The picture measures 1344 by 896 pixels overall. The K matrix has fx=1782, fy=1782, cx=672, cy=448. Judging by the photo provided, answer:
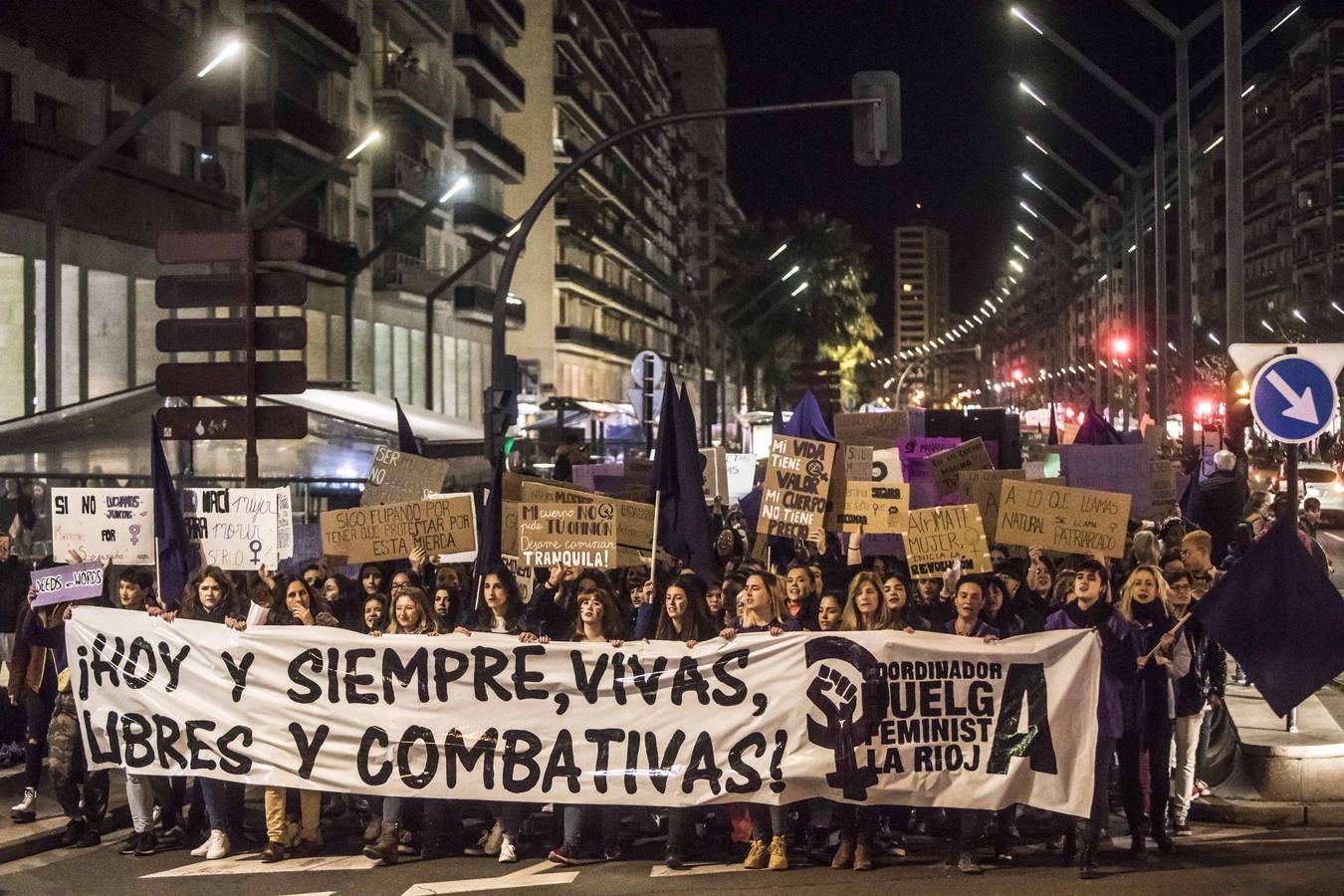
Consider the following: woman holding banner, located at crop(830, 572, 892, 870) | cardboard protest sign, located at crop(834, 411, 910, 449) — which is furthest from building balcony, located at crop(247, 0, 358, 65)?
woman holding banner, located at crop(830, 572, 892, 870)

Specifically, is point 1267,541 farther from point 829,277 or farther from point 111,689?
point 829,277

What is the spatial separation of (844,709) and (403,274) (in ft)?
135

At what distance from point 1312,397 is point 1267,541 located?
1.97 m

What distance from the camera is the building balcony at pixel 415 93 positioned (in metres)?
49.7

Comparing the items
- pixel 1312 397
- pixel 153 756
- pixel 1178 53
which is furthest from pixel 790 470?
pixel 1178 53

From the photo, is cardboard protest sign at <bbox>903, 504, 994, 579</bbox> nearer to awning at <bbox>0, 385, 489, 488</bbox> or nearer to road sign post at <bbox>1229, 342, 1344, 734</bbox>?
road sign post at <bbox>1229, 342, 1344, 734</bbox>

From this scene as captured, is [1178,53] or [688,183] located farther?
[688,183]

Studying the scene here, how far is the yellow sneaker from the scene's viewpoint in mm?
9125

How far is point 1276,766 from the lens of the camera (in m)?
10.5

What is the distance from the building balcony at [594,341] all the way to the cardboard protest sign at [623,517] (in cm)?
6304

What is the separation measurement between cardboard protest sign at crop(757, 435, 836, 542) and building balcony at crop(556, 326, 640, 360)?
62.0 metres

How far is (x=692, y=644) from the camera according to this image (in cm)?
942

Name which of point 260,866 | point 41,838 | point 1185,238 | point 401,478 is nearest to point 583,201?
point 1185,238

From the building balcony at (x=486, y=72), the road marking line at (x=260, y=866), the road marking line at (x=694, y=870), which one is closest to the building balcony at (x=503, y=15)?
the building balcony at (x=486, y=72)
